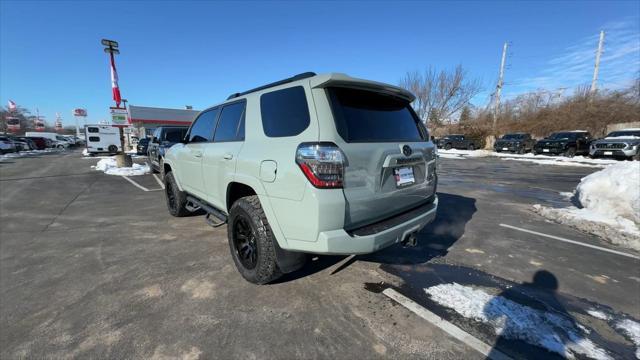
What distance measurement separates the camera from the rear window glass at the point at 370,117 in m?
2.31

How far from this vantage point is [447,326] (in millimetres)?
2244

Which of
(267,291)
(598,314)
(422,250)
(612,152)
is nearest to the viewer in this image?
(598,314)

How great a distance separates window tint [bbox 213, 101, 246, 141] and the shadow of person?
2.93 metres

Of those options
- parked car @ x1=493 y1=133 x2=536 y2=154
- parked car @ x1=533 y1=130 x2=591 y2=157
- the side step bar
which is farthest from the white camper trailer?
parked car @ x1=533 y1=130 x2=591 y2=157

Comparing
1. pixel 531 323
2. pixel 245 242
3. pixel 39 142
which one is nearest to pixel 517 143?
pixel 531 323

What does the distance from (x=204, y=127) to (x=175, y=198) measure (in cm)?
184

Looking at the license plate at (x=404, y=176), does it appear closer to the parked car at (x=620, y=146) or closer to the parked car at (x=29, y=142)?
the parked car at (x=620, y=146)

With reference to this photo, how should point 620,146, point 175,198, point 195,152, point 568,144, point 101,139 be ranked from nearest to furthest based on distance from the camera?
point 195,152 < point 175,198 < point 620,146 < point 568,144 < point 101,139

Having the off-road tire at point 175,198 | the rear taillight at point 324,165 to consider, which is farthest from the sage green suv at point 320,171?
the off-road tire at point 175,198

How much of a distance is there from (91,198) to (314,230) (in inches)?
314

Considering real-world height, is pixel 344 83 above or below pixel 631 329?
above

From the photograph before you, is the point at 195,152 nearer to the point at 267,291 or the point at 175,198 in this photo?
the point at 175,198

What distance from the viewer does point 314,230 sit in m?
2.09

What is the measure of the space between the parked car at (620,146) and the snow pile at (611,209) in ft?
47.1
